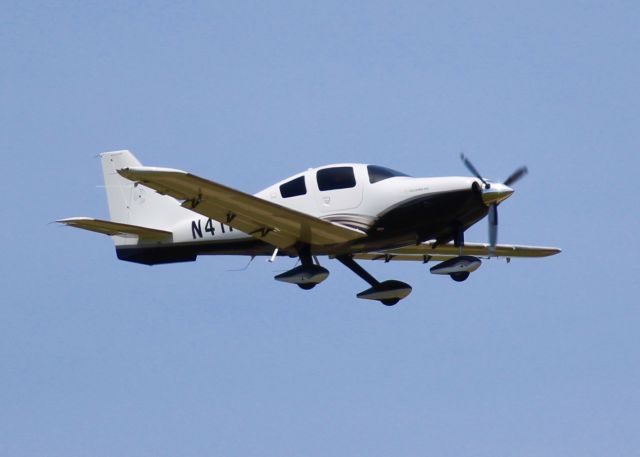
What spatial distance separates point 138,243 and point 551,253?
31.3 ft

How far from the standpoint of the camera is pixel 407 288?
25.6 m

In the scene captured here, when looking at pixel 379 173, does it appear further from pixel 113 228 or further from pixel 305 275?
pixel 113 228

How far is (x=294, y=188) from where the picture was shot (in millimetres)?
24391

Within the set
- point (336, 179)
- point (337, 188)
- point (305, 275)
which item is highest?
point (336, 179)

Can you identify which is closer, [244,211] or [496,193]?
[496,193]

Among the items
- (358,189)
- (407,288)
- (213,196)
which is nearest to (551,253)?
(407,288)

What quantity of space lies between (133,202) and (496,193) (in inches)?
336

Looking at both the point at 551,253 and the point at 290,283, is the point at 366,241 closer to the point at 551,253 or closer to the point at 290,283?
the point at 290,283

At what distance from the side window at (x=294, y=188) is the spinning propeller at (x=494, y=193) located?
10.6 ft

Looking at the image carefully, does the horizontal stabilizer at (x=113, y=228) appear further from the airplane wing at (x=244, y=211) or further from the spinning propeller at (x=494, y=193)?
the spinning propeller at (x=494, y=193)


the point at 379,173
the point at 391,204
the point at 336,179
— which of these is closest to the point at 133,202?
the point at 336,179

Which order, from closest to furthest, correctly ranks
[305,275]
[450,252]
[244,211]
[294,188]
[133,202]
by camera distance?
[244,211], [305,275], [294,188], [133,202], [450,252]

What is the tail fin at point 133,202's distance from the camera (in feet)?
86.0

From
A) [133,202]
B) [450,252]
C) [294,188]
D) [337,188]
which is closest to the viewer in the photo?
[337,188]
